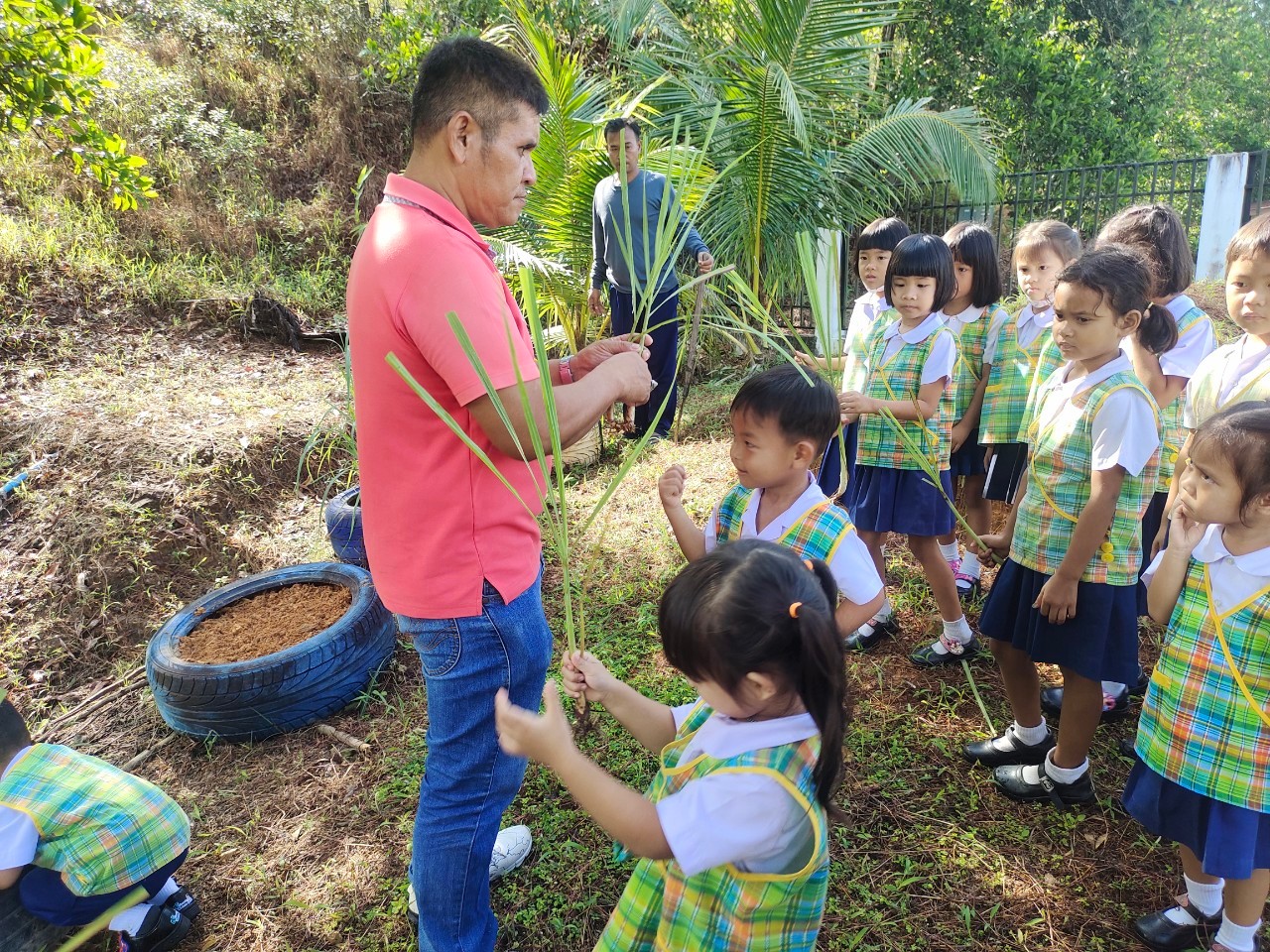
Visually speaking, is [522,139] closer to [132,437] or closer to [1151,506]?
[1151,506]

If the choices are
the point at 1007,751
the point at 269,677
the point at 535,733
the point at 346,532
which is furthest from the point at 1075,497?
the point at 346,532

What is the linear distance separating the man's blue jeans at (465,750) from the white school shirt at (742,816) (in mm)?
535

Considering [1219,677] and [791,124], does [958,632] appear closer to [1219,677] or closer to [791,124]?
[1219,677]

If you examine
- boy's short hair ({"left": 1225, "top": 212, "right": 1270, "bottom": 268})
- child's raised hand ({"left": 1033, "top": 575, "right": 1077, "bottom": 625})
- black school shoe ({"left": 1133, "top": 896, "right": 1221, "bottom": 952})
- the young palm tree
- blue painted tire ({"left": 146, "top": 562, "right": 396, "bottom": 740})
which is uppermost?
the young palm tree

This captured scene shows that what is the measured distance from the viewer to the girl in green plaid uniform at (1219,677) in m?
1.43

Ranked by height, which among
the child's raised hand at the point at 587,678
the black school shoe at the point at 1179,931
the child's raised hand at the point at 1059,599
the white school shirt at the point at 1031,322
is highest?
the white school shirt at the point at 1031,322

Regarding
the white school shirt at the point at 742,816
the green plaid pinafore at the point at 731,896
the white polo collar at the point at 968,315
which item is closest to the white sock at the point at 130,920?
the green plaid pinafore at the point at 731,896

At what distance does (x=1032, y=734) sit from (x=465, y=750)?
5.65 ft

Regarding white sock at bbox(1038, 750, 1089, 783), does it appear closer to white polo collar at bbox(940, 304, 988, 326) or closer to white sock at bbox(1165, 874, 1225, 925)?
white sock at bbox(1165, 874, 1225, 925)

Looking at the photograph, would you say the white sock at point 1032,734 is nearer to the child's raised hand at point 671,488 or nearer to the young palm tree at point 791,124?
the child's raised hand at point 671,488

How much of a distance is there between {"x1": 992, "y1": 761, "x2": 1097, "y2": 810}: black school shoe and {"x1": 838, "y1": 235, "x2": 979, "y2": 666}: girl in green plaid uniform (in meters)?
0.64

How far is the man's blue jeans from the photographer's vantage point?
1440 millimetres

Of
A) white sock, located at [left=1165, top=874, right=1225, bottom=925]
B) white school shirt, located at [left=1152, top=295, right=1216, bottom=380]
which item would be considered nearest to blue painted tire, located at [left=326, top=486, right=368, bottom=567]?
white sock, located at [left=1165, top=874, right=1225, bottom=925]

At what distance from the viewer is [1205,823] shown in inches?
60.8
